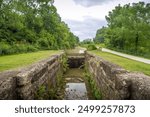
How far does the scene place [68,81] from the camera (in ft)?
64.3

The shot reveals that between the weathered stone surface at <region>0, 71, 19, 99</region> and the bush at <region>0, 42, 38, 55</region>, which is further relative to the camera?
the bush at <region>0, 42, 38, 55</region>

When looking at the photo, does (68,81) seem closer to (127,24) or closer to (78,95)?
(78,95)

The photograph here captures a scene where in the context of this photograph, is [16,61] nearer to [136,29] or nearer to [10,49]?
[10,49]

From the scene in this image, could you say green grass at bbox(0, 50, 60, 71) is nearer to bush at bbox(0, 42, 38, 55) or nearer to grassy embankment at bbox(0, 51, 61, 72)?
grassy embankment at bbox(0, 51, 61, 72)

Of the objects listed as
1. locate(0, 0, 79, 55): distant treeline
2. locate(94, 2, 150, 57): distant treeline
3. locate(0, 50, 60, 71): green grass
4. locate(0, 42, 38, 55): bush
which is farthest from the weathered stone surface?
locate(94, 2, 150, 57): distant treeline

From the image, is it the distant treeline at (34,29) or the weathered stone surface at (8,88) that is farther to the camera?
the distant treeline at (34,29)

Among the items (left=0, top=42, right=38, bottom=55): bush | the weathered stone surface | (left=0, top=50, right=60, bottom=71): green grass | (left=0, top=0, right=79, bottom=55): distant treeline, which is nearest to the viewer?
the weathered stone surface

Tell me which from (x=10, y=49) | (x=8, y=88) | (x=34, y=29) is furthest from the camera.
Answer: (x=34, y=29)

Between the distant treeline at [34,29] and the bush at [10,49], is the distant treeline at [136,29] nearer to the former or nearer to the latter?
the distant treeline at [34,29]

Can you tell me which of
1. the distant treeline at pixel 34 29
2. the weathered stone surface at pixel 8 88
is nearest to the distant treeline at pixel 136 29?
the distant treeline at pixel 34 29

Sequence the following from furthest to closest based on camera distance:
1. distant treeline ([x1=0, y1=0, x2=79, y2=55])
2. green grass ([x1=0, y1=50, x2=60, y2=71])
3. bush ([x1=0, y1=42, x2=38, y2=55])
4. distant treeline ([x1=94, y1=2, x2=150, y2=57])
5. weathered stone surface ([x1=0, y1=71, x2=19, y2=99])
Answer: distant treeline ([x1=94, y1=2, x2=150, y2=57]) → distant treeline ([x1=0, y1=0, x2=79, y2=55]) → bush ([x1=0, y1=42, x2=38, y2=55]) → green grass ([x1=0, y1=50, x2=60, y2=71]) → weathered stone surface ([x1=0, y1=71, x2=19, y2=99])

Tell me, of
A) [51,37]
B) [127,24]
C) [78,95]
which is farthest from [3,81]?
[51,37]

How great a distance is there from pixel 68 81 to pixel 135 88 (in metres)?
13.9

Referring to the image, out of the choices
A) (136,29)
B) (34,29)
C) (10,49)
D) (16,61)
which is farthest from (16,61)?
(34,29)
